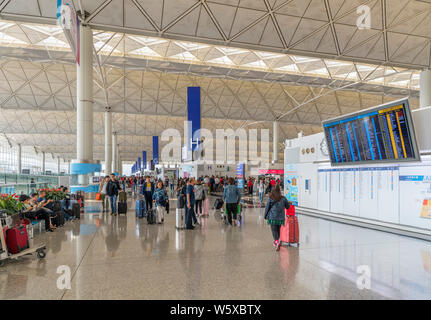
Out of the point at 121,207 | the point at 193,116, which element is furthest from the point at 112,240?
the point at 193,116

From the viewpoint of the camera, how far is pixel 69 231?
10047 mm

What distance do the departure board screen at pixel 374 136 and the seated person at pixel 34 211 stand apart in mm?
11168

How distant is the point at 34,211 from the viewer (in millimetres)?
9500

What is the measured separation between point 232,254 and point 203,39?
1334 centimetres

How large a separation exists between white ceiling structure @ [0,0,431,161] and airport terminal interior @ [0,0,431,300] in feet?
0.34

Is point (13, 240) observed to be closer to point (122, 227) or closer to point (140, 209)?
point (122, 227)

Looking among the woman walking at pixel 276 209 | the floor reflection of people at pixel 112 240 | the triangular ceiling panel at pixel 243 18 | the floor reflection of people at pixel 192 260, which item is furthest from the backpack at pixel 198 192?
the triangular ceiling panel at pixel 243 18

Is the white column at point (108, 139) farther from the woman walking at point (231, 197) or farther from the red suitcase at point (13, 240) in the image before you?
the red suitcase at point (13, 240)

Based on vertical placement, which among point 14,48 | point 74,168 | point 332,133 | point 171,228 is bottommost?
point 171,228

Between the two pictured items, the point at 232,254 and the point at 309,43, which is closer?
the point at 232,254

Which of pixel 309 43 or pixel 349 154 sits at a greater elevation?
pixel 309 43
